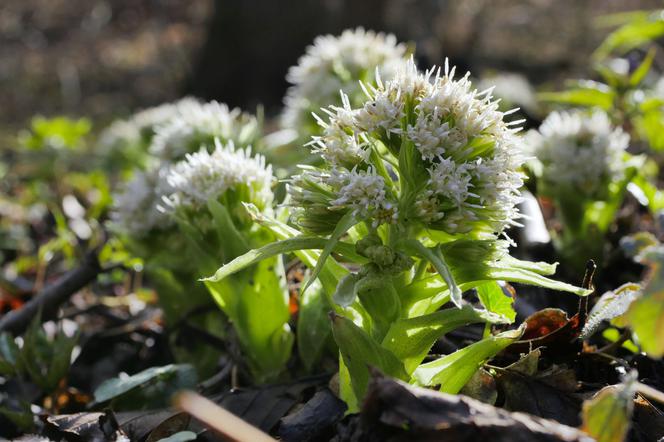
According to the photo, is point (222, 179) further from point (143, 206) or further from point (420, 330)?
point (420, 330)

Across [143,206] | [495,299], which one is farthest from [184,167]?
[495,299]

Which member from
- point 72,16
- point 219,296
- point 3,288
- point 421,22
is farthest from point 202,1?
point 219,296

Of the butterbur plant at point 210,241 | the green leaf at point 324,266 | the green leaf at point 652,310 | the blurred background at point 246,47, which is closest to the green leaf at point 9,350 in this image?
the butterbur plant at point 210,241

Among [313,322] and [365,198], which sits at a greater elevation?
[365,198]

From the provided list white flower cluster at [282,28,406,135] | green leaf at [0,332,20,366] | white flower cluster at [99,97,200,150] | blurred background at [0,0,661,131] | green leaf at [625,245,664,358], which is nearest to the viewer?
green leaf at [625,245,664,358]

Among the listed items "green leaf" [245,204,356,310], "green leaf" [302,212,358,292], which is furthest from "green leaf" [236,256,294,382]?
"green leaf" [302,212,358,292]

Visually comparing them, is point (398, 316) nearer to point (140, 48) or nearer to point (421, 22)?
point (421, 22)

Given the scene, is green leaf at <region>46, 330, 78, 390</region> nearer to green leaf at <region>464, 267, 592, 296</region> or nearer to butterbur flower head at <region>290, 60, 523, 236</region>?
butterbur flower head at <region>290, 60, 523, 236</region>
